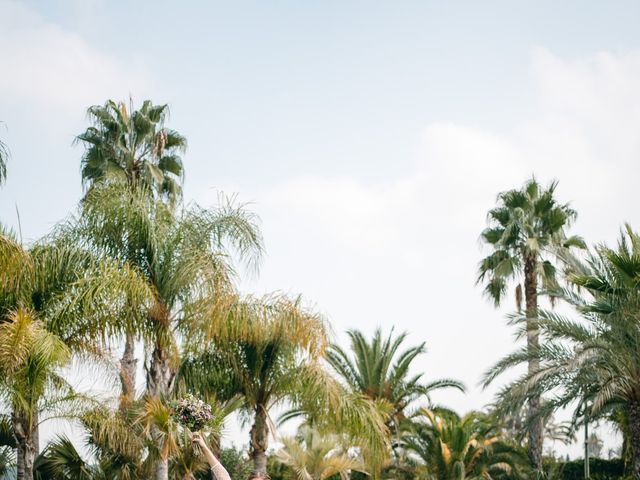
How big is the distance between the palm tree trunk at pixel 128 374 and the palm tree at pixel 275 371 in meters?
1.49

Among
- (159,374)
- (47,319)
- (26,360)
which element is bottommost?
(26,360)

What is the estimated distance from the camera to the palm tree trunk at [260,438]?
19.8 metres

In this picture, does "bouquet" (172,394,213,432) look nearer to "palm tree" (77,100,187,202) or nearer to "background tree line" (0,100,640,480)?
"background tree line" (0,100,640,480)

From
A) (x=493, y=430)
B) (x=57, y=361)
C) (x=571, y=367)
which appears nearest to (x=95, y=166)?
(x=57, y=361)

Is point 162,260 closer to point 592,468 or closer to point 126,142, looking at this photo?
point 126,142

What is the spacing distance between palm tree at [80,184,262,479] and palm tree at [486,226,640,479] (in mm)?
7704

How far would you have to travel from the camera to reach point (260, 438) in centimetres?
1983

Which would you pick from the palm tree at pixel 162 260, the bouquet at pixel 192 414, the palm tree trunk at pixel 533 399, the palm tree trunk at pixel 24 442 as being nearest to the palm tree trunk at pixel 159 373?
the palm tree at pixel 162 260

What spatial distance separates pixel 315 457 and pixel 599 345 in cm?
1042

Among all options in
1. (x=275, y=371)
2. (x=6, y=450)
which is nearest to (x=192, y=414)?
(x=275, y=371)

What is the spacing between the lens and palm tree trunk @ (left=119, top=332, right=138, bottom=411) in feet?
61.0

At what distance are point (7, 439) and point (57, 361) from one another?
6910 millimetres

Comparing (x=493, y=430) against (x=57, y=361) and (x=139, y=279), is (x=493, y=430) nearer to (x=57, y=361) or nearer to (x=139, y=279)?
(x=139, y=279)

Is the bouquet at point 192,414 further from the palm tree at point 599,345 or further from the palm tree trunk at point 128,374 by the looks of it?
the palm tree at point 599,345
